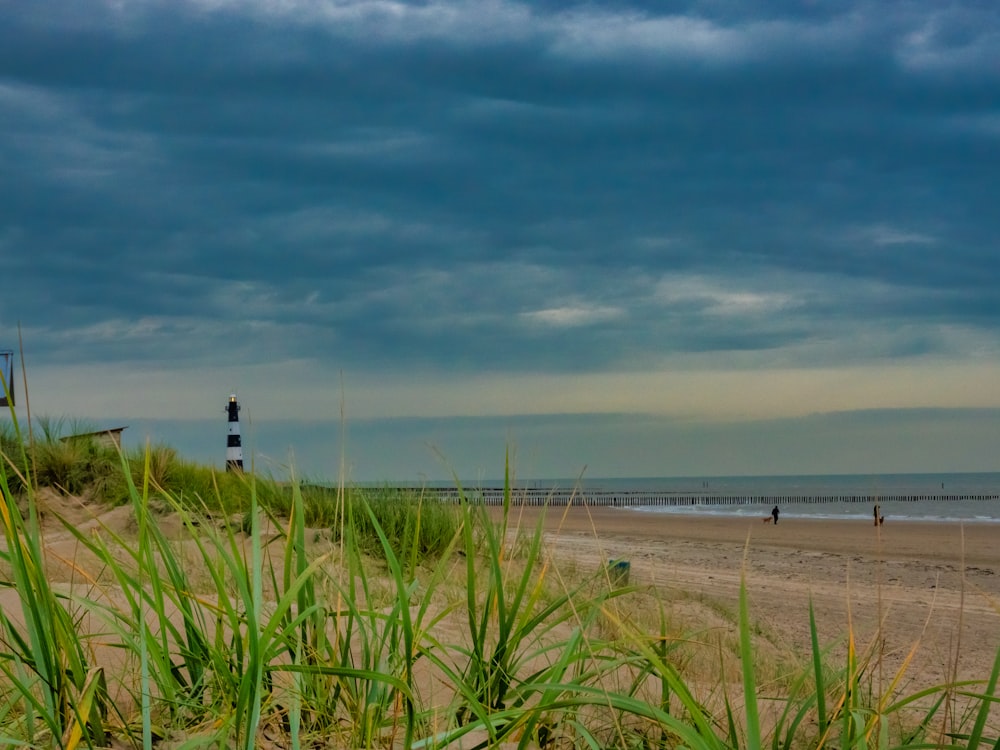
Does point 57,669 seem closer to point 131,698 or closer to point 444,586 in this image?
point 131,698

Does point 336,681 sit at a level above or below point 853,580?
above

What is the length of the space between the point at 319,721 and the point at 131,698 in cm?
65

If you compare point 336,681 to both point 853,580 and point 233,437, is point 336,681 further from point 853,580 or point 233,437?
point 233,437

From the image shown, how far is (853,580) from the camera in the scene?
13.3 metres

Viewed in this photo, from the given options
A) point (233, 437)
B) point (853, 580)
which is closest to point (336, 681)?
point (853, 580)

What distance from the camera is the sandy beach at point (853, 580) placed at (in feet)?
20.8

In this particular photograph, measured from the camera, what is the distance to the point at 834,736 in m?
2.63

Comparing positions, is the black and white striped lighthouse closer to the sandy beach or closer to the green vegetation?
the sandy beach

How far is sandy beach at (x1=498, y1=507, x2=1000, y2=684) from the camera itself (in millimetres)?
6348

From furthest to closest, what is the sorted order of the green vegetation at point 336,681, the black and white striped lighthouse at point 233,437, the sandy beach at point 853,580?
the black and white striped lighthouse at point 233,437 < the sandy beach at point 853,580 < the green vegetation at point 336,681

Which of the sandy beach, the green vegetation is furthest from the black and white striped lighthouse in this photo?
the green vegetation

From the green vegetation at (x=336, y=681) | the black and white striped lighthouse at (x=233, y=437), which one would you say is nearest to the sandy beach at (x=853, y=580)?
the green vegetation at (x=336, y=681)

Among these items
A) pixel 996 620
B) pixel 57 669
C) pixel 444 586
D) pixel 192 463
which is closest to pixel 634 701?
pixel 57 669

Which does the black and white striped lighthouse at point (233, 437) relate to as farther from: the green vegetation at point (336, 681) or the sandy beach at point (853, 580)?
the green vegetation at point (336, 681)
